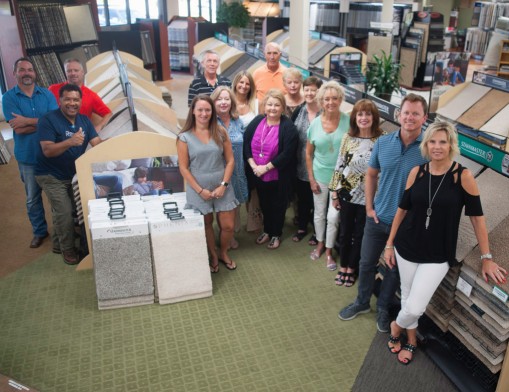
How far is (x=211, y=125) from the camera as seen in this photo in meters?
3.32

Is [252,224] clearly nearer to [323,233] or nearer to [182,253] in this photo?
[323,233]

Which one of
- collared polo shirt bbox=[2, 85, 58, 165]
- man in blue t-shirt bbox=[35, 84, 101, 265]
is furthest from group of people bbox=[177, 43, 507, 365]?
collared polo shirt bbox=[2, 85, 58, 165]

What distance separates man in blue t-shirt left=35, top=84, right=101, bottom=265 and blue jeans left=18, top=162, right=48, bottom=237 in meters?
0.31

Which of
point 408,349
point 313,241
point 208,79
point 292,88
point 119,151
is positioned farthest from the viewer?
point 208,79

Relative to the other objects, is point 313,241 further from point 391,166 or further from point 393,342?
point 391,166

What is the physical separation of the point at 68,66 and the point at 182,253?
7.09 ft

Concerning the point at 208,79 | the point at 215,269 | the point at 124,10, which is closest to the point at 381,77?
the point at 208,79

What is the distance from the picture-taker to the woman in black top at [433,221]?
7.67ft

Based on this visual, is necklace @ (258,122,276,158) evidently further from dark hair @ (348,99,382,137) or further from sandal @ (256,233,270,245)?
sandal @ (256,233,270,245)

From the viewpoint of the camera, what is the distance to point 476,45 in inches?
573

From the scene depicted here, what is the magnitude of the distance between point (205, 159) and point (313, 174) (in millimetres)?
862

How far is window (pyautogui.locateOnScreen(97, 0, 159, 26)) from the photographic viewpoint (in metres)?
10.8

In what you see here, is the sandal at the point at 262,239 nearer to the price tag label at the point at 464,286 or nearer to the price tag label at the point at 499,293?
the price tag label at the point at 464,286

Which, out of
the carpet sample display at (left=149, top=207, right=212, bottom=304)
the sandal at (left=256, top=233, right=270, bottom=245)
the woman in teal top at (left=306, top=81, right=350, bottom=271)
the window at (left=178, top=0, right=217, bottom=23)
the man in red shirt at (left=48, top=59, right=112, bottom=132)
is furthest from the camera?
the window at (left=178, top=0, right=217, bottom=23)
